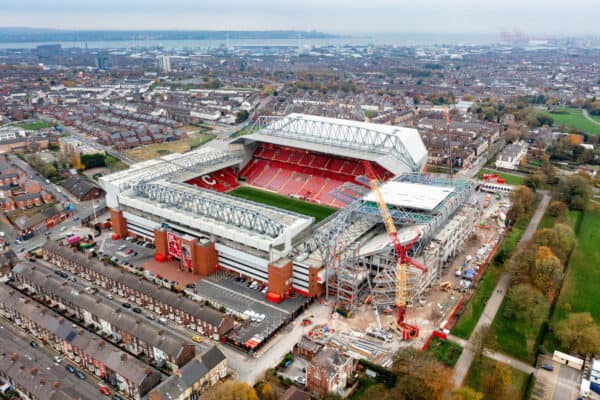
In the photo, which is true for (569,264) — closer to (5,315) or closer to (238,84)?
(5,315)

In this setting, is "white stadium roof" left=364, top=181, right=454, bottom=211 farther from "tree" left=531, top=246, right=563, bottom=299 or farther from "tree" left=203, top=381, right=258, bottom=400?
"tree" left=203, top=381, right=258, bottom=400

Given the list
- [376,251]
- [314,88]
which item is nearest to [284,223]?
[376,251]

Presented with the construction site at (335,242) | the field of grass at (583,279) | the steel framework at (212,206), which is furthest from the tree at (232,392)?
the field of grass at (583,279)

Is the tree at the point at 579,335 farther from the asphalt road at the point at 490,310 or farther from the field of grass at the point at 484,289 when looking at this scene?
the field of grass at the point at 484,289

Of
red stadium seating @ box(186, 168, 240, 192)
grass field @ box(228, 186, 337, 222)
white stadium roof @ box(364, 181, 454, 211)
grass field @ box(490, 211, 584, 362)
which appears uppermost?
white stadium roof @ box(364, 181, 454, 211)

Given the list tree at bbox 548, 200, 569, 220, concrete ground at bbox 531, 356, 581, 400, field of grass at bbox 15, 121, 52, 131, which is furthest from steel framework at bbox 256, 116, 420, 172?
field of grass at bbox 15, 121, 52, 131
